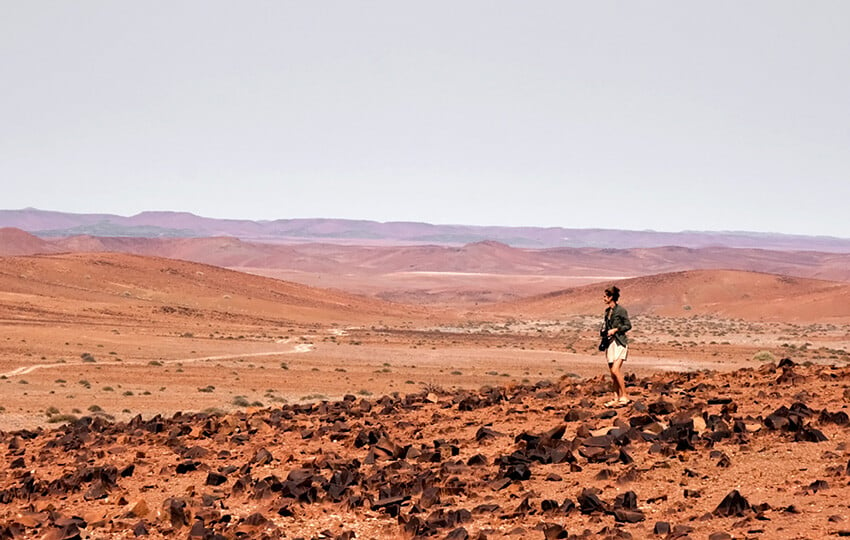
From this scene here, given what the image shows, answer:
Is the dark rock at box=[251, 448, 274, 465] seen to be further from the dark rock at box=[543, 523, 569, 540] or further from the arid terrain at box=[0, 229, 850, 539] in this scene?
the dark rock at box=[543, 523, 569, 540]

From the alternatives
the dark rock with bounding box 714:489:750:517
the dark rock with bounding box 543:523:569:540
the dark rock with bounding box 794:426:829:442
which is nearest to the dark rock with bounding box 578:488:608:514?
the dark rock with bounding box 543:523:569:540

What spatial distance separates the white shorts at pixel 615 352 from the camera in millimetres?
15750

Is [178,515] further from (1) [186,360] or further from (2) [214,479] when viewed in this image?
(1) [186,360]

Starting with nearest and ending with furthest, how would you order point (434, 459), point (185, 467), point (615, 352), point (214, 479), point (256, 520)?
point (256, 520), point (214, 479), point (434, 459), point (185, 467), point (615, 352)

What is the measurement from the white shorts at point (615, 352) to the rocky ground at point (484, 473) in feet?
2.28

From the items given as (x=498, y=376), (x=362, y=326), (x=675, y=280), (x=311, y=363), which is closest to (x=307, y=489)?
(x=498, y=376)

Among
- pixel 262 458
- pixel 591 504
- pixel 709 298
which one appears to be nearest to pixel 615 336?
pixel 262 458

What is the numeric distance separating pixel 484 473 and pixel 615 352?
460cm

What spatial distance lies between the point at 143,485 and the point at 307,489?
Result: 2.87m

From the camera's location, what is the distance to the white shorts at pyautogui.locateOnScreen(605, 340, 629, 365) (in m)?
15.8

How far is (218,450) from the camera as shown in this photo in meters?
15.0

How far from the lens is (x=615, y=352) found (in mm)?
15820

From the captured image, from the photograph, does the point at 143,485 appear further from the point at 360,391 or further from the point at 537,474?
the point at 360,391

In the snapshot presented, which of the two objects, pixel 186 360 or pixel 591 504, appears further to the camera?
pixel 186 360
